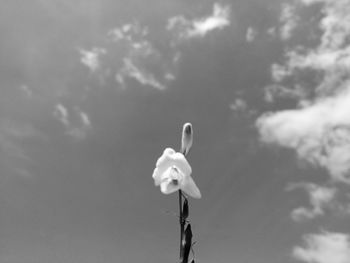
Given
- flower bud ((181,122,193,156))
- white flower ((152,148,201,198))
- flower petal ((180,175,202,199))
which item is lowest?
flower petal ((180,175,202,199))

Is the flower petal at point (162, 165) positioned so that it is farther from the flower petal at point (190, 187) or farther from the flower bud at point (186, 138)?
the flower petal at point (190, 187)

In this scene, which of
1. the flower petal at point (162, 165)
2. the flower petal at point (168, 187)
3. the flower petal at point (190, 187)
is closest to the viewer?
the flower petal at point (190, 187)

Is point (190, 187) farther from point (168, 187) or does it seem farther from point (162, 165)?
point (162, 165)

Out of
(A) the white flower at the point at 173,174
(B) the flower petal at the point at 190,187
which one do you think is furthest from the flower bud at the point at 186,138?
(B) the flower petal at the point at 190,187

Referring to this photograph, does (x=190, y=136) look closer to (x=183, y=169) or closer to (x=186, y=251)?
(x=183, y=169)

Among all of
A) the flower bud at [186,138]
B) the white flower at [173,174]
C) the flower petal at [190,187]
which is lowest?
the flower petal at [190,187]

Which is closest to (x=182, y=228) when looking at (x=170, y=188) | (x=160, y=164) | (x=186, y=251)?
(x=186, y=251)

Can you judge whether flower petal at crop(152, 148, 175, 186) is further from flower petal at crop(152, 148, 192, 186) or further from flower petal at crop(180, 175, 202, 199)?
flower petal at crop(180, 175, 202, 199)

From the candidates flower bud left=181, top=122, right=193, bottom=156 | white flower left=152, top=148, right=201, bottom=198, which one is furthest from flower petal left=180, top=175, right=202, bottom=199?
flower bud left=181, top=122, right=193, bottom=156
